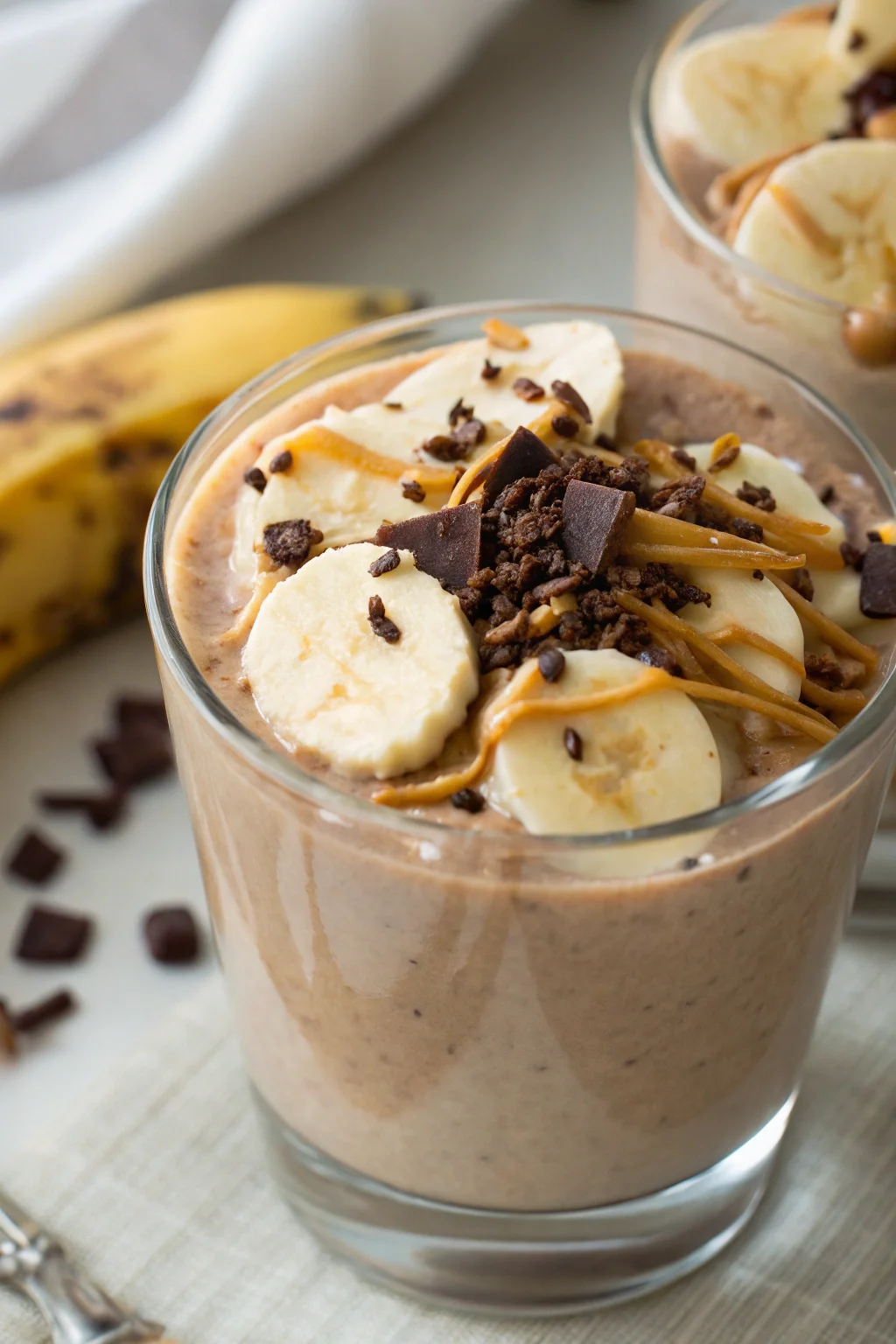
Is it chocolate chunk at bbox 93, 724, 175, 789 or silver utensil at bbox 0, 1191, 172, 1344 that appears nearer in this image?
silver utensil at bbox 0, 1191, 172, 1344

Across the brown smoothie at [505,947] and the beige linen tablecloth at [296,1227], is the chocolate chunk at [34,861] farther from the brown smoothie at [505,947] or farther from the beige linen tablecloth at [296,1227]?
the brown smoothie at [505,947]

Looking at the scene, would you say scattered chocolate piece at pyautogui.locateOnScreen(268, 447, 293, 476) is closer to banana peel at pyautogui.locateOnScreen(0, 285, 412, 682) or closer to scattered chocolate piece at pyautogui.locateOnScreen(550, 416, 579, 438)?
scattered chocolate piece at pyautogui.locateOnScreen(550, 416, 579, 438)

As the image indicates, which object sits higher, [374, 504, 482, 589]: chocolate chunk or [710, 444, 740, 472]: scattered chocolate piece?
[374, 504, 482, 589]: chocolate chunk

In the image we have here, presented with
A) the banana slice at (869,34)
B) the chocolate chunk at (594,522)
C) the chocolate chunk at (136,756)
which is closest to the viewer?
the chocolate chunk at (594,522)

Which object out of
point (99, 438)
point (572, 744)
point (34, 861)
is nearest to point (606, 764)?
point (572, 744)

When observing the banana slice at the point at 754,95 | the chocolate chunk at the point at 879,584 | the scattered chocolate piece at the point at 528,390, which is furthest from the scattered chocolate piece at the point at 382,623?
the banana slice at the point at 754,95

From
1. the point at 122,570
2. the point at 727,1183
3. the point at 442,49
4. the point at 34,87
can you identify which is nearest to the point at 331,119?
the point at 442,49

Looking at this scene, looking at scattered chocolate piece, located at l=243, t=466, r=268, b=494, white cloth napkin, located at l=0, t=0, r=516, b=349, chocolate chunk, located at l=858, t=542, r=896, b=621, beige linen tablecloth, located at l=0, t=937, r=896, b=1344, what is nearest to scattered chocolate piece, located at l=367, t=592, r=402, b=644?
scattered chocolate piece, located at l=243, t=466, r=268, b=494
